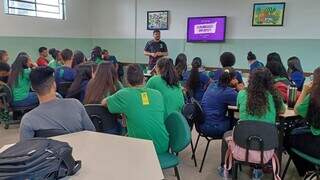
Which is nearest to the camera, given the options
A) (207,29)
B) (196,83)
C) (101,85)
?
(101,85)

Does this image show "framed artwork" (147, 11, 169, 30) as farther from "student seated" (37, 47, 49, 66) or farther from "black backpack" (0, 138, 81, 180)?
"black backpack" (0, 138, 81, 180)

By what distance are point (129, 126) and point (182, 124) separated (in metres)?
0.46

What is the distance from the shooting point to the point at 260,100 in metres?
2.57

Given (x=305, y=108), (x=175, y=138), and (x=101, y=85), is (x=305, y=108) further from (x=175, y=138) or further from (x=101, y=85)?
(x=101, y=85)

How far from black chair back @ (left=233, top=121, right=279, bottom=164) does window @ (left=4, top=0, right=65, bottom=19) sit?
620 centimetres

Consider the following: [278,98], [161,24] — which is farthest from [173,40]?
[278,98]

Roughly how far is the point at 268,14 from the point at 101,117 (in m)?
4.85

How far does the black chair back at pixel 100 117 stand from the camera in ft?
8.51

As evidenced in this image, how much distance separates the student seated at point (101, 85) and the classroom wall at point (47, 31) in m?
4.61

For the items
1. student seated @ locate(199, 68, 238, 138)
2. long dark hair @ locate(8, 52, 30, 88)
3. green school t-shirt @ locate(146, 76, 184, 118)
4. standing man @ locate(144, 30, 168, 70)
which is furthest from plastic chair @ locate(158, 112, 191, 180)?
standing man @ locate(144, 30, 168, 70)

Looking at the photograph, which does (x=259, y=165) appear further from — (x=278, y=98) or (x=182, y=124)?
(x=182, y=124)

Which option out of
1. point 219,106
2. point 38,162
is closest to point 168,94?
point 219,106

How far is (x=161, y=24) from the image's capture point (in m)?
7.68

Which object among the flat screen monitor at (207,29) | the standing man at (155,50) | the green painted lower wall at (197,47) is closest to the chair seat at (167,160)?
the standing man at (155,50)
